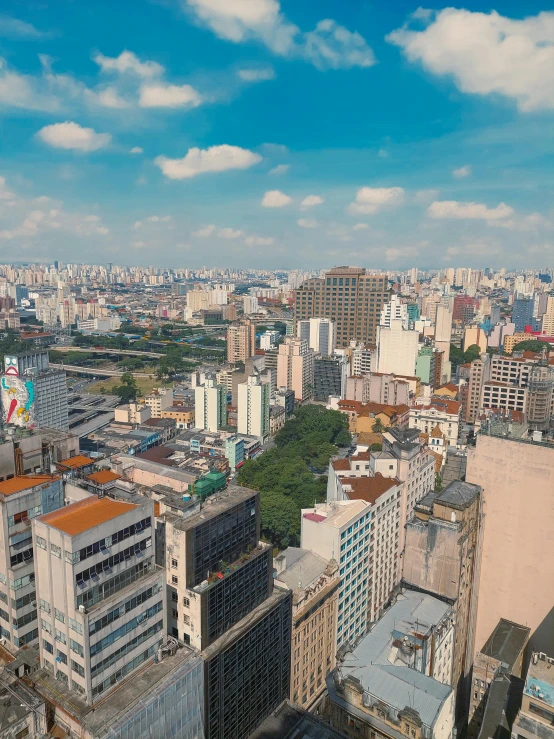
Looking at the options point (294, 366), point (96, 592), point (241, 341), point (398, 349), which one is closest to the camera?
point (96, 592)

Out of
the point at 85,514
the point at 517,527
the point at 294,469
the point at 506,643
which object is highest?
the point at 85,514

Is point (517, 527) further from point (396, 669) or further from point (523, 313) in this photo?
point (523, 313)

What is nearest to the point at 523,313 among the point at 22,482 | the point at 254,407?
the point at 254,407

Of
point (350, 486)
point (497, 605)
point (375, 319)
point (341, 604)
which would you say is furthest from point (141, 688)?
point (375, 319)

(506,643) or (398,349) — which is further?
(398,349)

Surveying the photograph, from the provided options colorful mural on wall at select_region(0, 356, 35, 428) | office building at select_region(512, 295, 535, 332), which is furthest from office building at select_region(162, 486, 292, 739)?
office building at select_region(512, 295, 535, 332)

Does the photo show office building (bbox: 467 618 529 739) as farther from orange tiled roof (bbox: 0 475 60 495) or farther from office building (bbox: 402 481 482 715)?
orange tiled roof (bbox: 0 475 60 495)

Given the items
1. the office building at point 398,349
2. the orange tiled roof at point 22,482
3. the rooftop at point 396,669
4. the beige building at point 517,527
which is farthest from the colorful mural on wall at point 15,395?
the office building at point 398,349
